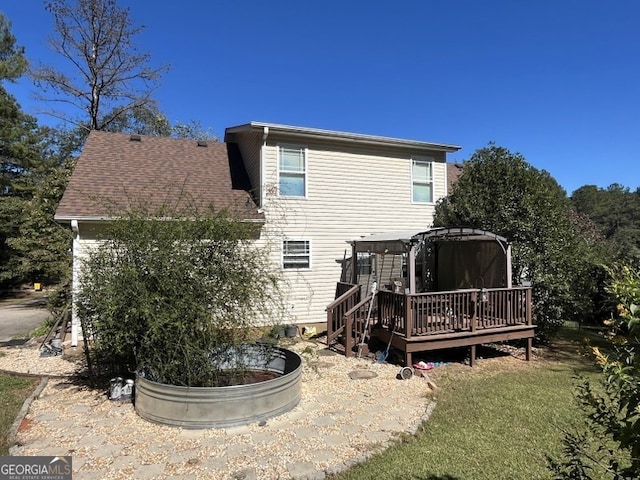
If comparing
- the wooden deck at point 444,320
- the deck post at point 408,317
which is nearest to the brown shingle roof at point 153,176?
the wooden deck at point 444,320

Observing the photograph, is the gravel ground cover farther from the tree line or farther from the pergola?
the tree line

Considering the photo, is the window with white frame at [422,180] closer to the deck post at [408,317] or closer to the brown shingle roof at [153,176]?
the brown shingle roof at [153,176]

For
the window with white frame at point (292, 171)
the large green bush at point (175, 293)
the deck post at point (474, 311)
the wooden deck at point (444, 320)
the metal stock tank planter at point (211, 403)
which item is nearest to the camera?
the metal stock tank planter at point (211, 403)

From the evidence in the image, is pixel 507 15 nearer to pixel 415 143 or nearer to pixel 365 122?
pixel 415 143

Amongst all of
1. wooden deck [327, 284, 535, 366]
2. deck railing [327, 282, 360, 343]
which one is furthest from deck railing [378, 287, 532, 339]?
deck railing [327, 282, 360, 343]

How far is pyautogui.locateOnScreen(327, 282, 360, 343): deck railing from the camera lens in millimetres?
9094

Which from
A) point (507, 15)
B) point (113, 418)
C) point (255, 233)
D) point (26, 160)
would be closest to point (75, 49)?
point (26, 160)

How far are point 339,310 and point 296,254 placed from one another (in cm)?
239

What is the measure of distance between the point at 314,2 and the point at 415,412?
1232cm

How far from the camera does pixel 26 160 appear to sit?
23188mm

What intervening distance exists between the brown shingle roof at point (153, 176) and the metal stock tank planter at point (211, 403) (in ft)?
16.7

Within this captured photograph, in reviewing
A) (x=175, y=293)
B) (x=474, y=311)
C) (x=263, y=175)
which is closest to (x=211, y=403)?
(x=175, y=293)

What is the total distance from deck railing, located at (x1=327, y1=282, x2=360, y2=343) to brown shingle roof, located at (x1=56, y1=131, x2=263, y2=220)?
319cm

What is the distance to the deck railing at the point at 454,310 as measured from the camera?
779 centimetres
